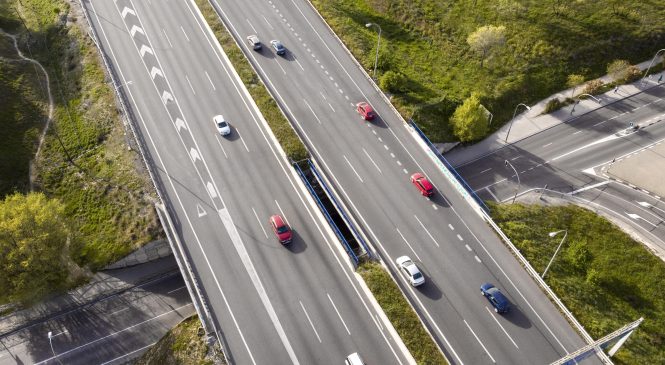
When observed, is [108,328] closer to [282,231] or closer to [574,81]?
[282,231]

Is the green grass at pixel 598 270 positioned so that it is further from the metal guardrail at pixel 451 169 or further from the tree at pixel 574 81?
the tree at pixel 574 81

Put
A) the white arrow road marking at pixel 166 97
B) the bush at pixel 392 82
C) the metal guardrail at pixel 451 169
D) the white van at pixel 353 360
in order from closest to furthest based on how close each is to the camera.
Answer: the white van at pixel 353 360 < the metal guardrail at pixel 451 169 < the white arrow road marking at pixel 166 97 < the bush at pixel 392 82

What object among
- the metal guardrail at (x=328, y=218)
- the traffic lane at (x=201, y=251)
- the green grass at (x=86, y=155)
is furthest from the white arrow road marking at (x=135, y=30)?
the metal guardrail at (x=328, y=218)

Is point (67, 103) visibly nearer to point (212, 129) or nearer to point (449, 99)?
point (212, 129)

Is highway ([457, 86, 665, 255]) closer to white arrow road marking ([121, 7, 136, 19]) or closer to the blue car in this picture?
the blue car

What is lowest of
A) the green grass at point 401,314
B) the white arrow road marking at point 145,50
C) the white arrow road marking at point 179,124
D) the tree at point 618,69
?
the tree at point 618,69

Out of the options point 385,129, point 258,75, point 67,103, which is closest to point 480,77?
point 385,129
